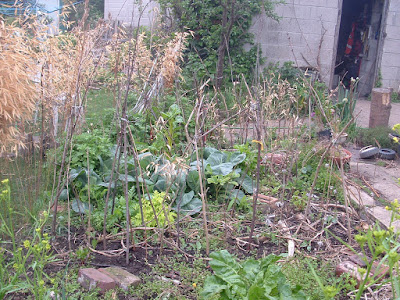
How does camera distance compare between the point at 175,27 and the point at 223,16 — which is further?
the point at 175,27

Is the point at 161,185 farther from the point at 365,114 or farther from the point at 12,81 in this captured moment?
the point at 365,114

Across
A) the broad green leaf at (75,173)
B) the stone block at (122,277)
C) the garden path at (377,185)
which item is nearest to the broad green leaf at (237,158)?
the garden path at (377,185)

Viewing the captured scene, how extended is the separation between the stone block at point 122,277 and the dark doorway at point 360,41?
9.36 m

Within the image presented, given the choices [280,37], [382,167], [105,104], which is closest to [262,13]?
[280,37]

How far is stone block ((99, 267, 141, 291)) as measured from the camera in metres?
2.37

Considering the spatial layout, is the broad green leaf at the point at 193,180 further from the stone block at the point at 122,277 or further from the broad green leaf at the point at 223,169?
the stone block at the point at 122,277

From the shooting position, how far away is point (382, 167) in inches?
207

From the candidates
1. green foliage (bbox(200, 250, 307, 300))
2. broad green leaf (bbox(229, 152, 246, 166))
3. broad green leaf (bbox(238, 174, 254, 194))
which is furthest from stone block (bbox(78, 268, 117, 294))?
broad green leaf (bbox(229, 152, 246, 166))

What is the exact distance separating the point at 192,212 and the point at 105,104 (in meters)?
4.55

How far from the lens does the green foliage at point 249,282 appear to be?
196 centimetres

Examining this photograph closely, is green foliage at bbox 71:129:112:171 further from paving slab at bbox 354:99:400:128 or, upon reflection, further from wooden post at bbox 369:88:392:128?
paving slab at bbox 354:99:400:128

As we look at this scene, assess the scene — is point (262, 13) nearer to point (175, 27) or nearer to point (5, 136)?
point (175, 27)

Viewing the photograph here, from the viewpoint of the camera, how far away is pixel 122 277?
243 cm

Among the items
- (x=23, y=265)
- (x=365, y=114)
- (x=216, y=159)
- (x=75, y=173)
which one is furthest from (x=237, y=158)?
(x=365, y=114)
